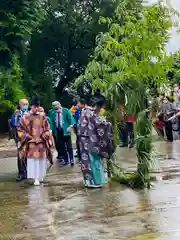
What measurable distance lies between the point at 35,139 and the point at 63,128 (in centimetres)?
299

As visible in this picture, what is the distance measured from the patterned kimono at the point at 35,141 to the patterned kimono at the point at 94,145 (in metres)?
1.09

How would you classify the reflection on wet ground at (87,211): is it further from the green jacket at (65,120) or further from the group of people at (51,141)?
the green jacket at (65,120)

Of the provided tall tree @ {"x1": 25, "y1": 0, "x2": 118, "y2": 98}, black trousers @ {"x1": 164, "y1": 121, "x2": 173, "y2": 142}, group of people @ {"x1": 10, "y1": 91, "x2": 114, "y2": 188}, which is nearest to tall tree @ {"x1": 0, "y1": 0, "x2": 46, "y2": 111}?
black trousers @ {"x1": 164, "y1": 121, "x2": 173, "y2": 142}

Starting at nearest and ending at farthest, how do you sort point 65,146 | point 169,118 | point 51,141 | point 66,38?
point 51,141 < point 65,146 < point 169,118 < point 66,38

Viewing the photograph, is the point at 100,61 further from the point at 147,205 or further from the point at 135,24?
the point at 147,205

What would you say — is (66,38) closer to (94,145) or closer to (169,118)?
(169,118)

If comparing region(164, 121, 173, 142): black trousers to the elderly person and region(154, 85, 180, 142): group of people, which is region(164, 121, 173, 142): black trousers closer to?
region(154, 85, 180, 142): group of people

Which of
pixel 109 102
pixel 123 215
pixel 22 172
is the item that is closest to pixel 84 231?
pixel 123 215

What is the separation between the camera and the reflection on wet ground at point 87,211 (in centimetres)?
666

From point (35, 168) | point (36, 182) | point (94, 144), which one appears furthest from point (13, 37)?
point (94, 144)

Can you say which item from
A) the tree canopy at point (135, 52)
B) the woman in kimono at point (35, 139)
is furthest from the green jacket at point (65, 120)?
the tree canopy at point (135, 52)

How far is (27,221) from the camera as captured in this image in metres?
7.45

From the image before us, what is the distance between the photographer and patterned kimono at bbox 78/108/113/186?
31.8ft

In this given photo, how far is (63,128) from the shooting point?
1364 centimetres
